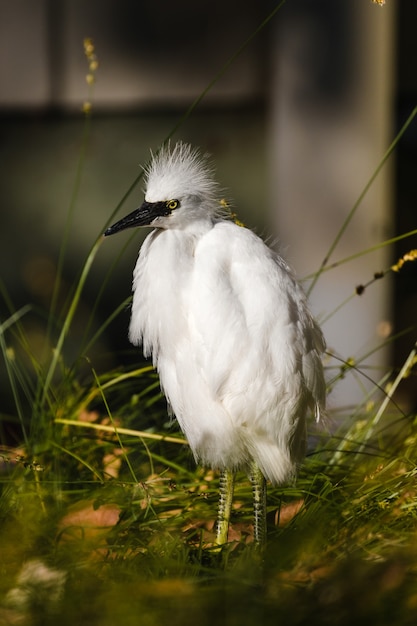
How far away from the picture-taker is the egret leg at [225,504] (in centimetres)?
120

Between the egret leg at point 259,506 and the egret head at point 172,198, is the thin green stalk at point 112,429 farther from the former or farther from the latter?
the egret head at point 172,198

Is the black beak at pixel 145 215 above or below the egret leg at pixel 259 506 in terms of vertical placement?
above

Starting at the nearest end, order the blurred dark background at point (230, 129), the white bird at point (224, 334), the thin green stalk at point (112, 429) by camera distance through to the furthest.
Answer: the white bird at point (224, 334), the thin green stalk at point (112, 429), the blurred dark background at point (230, 129)

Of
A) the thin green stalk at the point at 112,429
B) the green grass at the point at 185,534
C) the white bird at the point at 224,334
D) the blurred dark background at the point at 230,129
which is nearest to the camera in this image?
the green grass at the point at 185,534

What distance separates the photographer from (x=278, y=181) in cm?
246

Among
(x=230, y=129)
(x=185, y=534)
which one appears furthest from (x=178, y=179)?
(x=230, y=129)

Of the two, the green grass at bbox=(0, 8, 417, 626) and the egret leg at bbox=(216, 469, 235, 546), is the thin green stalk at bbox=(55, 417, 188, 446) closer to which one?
the green grass at bbox=(0, 8, 417, 626)

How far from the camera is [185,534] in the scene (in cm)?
127

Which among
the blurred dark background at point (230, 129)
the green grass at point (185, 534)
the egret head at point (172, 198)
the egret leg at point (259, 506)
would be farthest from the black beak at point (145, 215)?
the blurred dark background at point (230, 129)

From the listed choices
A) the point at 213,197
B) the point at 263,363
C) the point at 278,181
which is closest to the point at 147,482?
the point at 263,363

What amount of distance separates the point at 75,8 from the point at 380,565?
2.04 meters

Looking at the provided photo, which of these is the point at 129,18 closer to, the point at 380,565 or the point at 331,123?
the point at 331,123

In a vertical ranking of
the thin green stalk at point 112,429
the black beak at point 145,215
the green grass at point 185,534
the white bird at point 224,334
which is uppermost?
the black beak at point 145,215

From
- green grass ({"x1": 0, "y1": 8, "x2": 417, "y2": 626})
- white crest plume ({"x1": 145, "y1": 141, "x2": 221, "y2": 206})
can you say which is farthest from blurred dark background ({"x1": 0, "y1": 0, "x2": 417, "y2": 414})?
white crest plume ({"x1": 145, "y1": 141, "x2": 221, "y2": 206})
